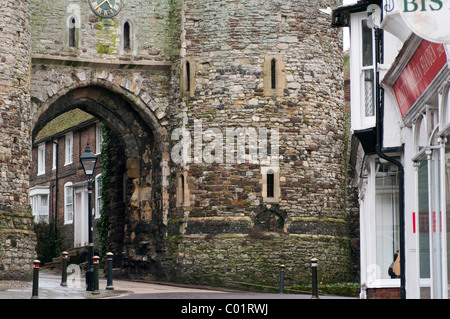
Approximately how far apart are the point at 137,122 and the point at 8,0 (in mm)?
5255

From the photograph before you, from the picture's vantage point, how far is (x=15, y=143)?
75.8 feet

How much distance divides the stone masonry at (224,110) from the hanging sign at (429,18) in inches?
620

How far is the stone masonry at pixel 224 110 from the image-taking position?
24.7m

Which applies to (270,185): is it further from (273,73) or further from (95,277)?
(95,277)

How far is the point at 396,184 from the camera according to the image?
47.5ft

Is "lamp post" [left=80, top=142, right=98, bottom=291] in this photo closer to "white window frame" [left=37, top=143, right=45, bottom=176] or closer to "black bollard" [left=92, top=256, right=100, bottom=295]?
"black bollard" [left=92, top=256, right=100, bottom=295]

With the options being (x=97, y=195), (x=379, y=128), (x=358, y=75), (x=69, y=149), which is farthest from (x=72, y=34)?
(x=69, y=149)

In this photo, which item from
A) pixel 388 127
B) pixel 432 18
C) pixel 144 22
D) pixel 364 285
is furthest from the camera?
pixel 144 22

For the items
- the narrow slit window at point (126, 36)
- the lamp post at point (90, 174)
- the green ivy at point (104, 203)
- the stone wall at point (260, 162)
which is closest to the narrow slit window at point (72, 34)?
the narrow slit window at point (126, 36)

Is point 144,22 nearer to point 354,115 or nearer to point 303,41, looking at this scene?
point 303,41

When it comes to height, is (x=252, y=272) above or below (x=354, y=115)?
below

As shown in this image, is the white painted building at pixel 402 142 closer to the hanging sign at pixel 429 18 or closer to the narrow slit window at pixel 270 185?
the hanging sign at pixel 429 18
